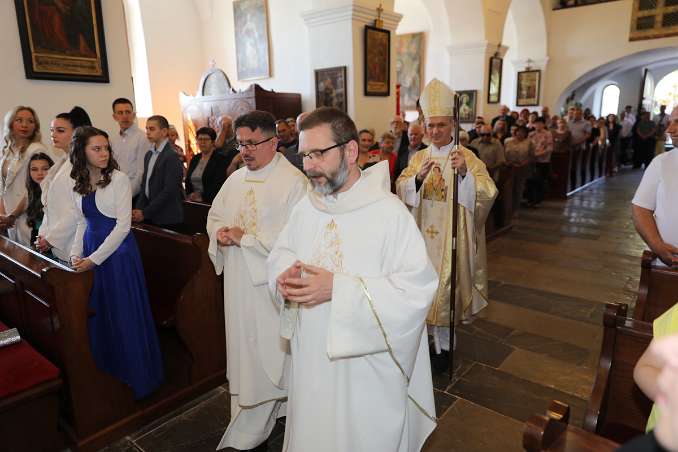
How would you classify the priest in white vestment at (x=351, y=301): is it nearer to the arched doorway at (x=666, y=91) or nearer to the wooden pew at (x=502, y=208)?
the wooden pew at (x=502, y=208)

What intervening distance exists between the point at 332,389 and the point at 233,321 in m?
0.98

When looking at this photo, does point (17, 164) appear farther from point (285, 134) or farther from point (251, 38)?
point (251, 38)

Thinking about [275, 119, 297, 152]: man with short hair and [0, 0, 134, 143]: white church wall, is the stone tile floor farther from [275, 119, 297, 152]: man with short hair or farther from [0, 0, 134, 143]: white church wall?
[0, 0, 134, 143]: white church wall

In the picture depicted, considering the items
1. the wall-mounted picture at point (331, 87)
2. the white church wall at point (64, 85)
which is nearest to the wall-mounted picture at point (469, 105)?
the wall-mounted picture at point (331, 87)

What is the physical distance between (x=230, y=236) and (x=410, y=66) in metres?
13.0

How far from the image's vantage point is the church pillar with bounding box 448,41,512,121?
11.3 meters

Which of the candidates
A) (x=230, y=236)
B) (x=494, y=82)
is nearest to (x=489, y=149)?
(x=494, y=82)

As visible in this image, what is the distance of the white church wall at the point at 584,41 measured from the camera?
14.2 meters

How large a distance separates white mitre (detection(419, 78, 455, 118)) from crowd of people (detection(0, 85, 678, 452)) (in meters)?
0.01

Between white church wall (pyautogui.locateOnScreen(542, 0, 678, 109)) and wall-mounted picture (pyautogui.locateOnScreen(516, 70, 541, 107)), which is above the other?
white church wall (pyautogui.locateOnScreen(542, 0, 678, 109))

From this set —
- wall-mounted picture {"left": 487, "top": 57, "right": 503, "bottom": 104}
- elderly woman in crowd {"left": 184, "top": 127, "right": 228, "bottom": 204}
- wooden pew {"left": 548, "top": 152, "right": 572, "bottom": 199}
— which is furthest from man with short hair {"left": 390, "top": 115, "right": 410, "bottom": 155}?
wall-mounted picture {"left": 487, "top": 57, "right": 503, "bottom": 104}

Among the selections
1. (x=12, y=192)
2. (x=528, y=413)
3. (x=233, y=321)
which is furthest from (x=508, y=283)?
(x=12, y=192)

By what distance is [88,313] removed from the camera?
2645mm

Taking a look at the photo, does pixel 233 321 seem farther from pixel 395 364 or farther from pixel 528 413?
pixel 528 413
